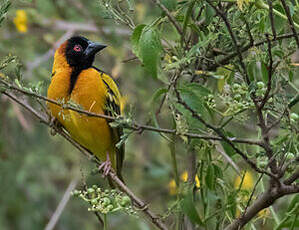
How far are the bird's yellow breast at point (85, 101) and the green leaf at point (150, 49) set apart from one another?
132cm

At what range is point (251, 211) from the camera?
1587 millimetres

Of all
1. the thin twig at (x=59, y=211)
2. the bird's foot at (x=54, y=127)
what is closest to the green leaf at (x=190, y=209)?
the bird's foot at (x=54, y=127)

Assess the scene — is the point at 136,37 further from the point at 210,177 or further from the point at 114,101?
the point at 114,101

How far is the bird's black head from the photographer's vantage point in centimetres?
312

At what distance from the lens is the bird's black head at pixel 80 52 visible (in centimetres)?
312

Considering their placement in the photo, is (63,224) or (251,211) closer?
(251,211)

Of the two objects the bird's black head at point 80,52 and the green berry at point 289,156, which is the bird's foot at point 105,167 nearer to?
the bird's black head at point 80,52

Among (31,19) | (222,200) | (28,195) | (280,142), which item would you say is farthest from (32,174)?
(280,142)

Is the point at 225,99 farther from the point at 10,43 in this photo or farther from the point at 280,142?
the point at 10,43

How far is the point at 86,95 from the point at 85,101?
0.10ft

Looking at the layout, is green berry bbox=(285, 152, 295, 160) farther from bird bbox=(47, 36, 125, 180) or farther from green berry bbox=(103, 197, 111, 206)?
bird bbox=(47, 36, 125, 180)

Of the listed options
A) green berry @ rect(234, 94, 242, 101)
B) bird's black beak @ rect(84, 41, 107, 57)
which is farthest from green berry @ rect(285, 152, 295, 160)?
bird's black beak @ rect(84, 41, 107, 57)

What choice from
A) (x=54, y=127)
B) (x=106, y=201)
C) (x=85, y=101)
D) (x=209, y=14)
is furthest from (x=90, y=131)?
(x=209, y=14)

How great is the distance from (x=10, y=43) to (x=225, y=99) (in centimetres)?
312
